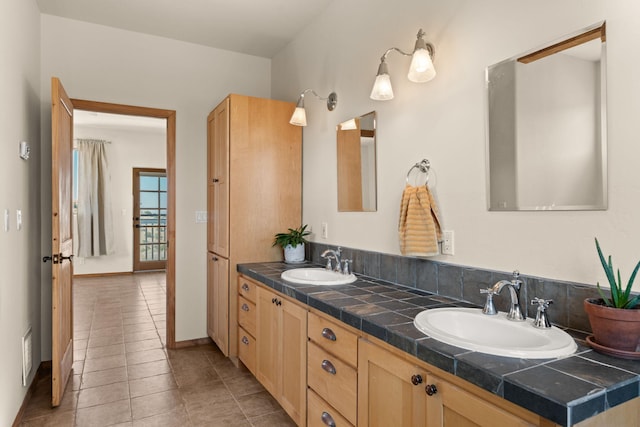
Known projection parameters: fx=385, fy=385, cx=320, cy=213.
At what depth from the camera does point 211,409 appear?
239 cm

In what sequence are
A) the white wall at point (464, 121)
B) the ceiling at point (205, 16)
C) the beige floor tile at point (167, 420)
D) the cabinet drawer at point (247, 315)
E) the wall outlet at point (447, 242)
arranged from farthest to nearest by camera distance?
the ceiling at point (205, 16) → the cabinet drawer at point (247, 315) → the beige floor tile at point (167, 420) → the wall outlet at point (447, 242) → the white wall at point (464, 121)

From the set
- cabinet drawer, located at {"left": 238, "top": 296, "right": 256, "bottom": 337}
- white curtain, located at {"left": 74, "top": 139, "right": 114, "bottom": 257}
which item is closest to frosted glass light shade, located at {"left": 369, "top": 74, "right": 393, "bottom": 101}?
cabinet drawer, located at {"left": 238, "top": 296, "right": 256, "bottom": 337}

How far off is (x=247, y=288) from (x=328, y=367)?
1.13 m

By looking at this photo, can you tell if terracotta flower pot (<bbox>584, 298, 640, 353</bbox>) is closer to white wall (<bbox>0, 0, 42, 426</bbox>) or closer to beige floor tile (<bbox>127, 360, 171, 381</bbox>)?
white wall (<bbox>0, 0, 42, 426</bbox>)

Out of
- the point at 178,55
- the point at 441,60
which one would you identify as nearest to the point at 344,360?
the point at 441,60

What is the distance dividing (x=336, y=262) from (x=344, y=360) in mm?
1011

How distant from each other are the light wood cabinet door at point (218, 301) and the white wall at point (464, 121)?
86 centimetres

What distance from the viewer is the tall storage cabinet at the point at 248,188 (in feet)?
9.69

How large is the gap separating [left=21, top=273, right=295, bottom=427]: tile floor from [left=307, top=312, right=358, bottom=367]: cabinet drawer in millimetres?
765

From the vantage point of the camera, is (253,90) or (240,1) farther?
(253,90)

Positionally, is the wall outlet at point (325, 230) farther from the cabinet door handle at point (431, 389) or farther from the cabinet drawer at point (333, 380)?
the cabinet door handle at point (431, 389)

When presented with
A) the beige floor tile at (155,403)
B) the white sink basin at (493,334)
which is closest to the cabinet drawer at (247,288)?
the beige floor tile at (155,403)

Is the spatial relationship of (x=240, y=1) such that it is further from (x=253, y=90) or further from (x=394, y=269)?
(x=394, y=269)

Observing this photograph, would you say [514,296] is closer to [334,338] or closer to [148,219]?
[334,338]
